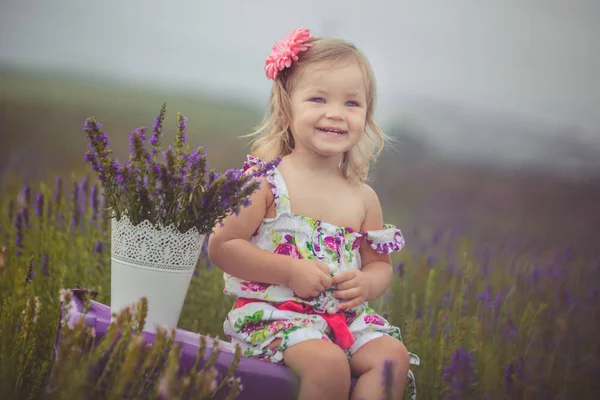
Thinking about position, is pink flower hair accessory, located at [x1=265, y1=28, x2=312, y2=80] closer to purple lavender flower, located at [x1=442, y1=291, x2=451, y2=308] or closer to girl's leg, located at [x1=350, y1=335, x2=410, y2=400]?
girl's leg, located at [x1=350, y1=335, x2=410, y2=400]

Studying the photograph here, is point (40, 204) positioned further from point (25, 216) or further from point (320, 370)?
point (320, 370)

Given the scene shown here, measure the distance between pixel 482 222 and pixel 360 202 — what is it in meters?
1.70

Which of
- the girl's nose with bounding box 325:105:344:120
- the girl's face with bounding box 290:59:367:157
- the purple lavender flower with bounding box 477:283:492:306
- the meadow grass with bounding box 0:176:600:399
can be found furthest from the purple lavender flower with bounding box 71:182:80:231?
the purple lavender flower with bounding box 477:283:492:306

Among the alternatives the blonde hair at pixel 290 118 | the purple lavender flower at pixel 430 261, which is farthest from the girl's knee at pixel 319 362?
the purple lavender flower at pixel 430 261

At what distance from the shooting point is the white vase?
1.70 m

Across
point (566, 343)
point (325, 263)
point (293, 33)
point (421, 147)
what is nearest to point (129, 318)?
point (325, 263)

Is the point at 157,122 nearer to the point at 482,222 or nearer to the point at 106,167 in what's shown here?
the point at 106,167

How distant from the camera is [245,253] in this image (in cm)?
Result: 188

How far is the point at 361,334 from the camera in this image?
199 cm

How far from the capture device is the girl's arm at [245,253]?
6.15 ft

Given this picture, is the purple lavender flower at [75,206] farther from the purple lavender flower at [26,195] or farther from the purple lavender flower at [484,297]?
the purple lavender flower at [484,297]

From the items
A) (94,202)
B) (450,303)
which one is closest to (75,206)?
(94,202)

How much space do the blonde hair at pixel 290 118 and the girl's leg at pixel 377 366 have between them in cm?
57

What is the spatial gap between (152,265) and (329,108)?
71cm
